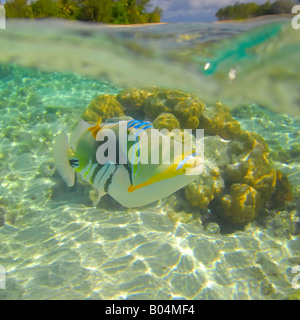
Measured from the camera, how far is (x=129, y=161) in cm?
126

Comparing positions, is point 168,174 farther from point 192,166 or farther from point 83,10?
point 83,10

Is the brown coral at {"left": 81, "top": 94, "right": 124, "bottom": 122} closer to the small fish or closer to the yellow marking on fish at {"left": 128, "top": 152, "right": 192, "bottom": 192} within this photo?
the small fish

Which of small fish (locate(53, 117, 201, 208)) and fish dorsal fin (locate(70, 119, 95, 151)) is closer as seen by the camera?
small fish (locate(53, 117, 201, 208))

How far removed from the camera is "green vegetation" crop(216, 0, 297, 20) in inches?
123

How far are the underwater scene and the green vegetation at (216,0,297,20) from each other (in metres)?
0.15

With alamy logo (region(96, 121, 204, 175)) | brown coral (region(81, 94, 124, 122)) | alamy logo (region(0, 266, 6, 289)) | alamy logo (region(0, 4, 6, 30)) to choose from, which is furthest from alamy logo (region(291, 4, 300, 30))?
alamy logo (region(0, 266, 6, 289))

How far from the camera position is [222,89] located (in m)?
4.30

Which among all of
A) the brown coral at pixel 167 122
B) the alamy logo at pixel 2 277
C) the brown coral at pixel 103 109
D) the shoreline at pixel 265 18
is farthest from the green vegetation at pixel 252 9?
the alamy logo at pixel 2 277

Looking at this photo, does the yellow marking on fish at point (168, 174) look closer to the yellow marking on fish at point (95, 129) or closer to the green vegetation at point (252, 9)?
the yellow marking on fish at point (95, 129)

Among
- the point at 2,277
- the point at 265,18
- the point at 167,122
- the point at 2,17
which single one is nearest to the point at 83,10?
the point at 2,17

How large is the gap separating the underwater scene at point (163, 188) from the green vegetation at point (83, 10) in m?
0.44

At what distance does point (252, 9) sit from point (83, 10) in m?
3.71

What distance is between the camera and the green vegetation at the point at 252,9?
312cm

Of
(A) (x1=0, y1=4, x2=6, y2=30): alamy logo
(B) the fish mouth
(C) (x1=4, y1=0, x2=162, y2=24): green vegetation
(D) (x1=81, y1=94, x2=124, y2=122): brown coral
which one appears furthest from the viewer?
(D) (x1=81, y1=94, x2=124, y2=122): brown coral
